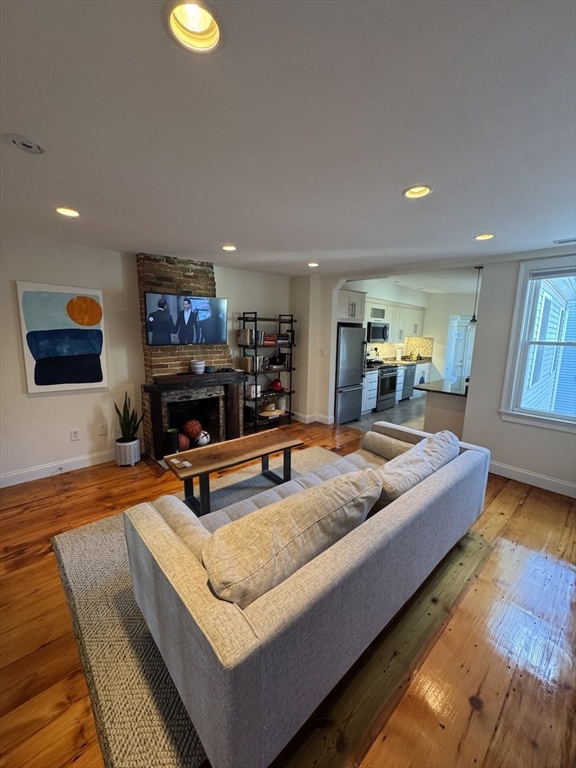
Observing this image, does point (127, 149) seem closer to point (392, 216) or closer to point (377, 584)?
point (392, 216)

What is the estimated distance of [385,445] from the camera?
2.71 meters

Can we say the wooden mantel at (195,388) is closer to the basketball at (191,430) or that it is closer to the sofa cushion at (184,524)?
the basketball at (191,430)

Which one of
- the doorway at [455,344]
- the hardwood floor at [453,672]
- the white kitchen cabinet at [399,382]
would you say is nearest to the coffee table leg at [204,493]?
the hardwood floor at [453,672]

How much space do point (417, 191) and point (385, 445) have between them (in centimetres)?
188

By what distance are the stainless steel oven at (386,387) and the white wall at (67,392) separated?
4.14 metres

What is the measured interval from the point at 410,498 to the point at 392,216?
6.14ft

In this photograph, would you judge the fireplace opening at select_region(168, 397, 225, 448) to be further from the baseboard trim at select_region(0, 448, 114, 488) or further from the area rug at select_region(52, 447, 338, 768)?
the area rug at select_region(52, 447, 338, 768)

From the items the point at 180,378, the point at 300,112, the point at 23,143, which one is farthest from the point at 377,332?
the point at 23,143

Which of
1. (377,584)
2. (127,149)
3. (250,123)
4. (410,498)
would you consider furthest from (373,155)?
(377,584)

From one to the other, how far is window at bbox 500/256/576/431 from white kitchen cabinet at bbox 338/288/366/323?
2.36 metres

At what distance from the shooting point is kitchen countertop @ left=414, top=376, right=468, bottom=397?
13.0 ft

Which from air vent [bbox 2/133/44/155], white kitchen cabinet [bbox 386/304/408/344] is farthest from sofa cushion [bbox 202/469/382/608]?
white kitchen cabinet [bbox 386/304/408/344]

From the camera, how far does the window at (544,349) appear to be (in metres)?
3.10

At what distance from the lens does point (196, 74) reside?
99cm
